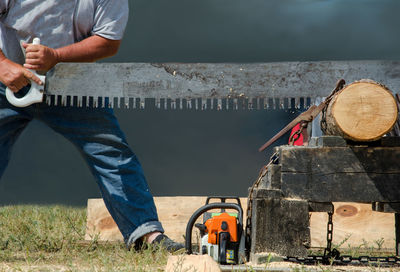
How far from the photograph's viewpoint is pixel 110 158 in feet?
11.5

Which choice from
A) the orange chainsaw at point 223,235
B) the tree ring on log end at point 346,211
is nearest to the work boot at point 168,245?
the orange chainsaw at point 223,235

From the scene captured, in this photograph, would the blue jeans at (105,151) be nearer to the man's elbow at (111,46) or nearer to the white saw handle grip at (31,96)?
Result: the white saw handle grip at (31,96)

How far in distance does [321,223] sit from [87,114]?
2.18m

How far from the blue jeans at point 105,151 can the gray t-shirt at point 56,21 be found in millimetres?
440

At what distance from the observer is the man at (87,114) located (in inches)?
135

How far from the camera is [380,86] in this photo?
8.57 ft

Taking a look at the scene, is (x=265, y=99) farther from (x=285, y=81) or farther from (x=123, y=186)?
(x=123, y=186)

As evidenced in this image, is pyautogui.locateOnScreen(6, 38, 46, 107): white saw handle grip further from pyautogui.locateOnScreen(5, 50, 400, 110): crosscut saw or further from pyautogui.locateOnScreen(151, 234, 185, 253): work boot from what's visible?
pyautogui.locateOnScreen(151, 234, 185, 253): work boot

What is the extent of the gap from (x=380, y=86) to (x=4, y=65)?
7.59 feet

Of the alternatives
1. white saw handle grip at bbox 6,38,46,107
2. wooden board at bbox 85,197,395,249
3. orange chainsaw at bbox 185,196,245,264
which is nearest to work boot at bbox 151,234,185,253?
orange chainsaw at bbox 185,196,245,264

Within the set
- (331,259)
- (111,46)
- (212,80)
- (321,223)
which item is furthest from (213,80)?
(321,223)

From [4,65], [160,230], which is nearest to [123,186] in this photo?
[160,230]

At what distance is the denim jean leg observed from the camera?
349 cm

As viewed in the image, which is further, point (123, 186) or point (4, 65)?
point (123, 186)
